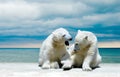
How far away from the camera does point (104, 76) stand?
10.6m

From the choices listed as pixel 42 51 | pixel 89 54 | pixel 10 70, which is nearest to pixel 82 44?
pixel 89 54

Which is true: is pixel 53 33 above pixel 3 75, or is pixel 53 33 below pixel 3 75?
above

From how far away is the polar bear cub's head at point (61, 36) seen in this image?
36.9ft

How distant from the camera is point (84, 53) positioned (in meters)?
11.9

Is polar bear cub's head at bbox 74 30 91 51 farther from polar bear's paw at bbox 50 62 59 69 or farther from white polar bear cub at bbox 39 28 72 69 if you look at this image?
polar bear's paw at bbox 50 62 59 69

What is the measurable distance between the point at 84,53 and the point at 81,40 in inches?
20.3

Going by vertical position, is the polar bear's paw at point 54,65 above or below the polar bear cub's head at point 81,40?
below

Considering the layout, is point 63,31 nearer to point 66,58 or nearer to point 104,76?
point 66,58

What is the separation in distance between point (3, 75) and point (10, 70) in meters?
0.59

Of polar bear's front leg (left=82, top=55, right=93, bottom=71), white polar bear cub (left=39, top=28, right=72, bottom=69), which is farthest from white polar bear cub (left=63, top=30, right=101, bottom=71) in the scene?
white polar bear cub (left=39, top=28, right=72, bottom=69)

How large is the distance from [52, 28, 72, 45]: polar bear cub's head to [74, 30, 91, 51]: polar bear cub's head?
0.34 meters

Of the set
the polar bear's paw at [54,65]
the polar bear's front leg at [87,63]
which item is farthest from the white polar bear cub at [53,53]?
the polar bear's front leg at [87,63]

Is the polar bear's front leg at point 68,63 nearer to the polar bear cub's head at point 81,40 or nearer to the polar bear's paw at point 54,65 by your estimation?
the polar bear's paw at point 54,65

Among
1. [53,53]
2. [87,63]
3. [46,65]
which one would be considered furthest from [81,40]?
[46,65]
